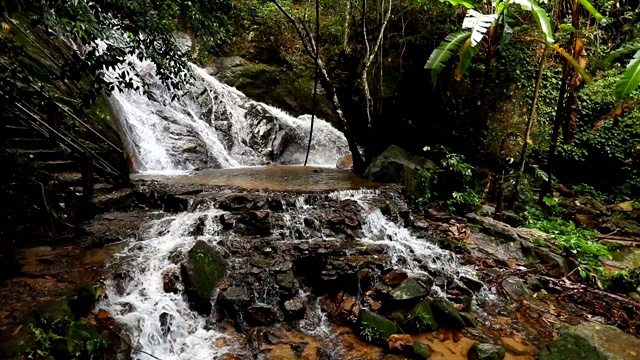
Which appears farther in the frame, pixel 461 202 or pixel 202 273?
pixel 461 202

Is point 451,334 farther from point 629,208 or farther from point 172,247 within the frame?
point 629,208

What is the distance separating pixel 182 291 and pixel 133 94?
8396mm

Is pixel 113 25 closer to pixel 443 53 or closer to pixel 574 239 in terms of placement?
pixel 443 53

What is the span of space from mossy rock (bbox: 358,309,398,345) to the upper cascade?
685 centimetres

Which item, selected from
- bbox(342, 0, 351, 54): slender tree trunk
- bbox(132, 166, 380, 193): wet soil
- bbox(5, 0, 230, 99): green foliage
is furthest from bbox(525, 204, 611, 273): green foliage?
bbox(342, 0, 351, 54): slender tree trunk

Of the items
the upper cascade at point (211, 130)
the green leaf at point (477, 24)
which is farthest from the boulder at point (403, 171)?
the green leaf at point (477, 24)

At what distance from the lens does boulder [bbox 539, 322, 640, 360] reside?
343cm

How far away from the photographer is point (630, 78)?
1770 millimetres

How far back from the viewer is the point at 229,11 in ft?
15.5

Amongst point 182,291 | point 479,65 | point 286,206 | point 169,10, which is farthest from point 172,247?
point 479,65

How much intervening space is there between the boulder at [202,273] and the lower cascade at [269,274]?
24 millimetres

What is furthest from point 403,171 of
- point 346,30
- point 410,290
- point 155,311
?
point 155,311

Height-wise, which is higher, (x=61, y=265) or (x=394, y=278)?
(x=61, y=265)

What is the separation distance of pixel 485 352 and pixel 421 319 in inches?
29.2
